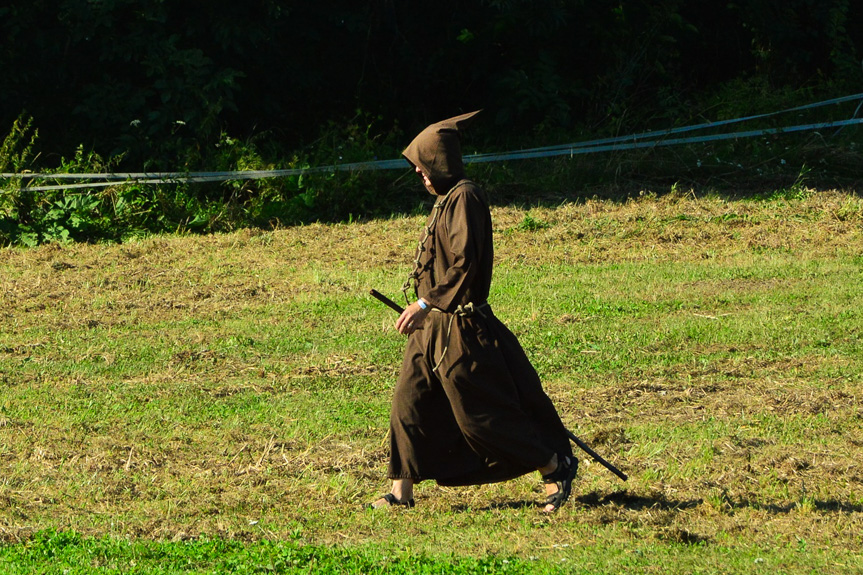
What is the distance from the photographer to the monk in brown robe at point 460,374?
5273mm

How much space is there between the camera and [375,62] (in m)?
18.2

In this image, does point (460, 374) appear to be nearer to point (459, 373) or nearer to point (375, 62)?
point (459, 373)

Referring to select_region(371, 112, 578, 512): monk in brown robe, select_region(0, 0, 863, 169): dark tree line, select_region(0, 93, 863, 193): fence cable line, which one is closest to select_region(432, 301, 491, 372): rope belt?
select_region(371, 112, 578, 512): monk in brown robe

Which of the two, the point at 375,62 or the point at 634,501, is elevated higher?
A: the point at 375,62

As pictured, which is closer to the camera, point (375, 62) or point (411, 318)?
point (411, 318)

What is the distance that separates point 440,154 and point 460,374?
1.04m

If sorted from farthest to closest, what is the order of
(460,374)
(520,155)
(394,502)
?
1. (520,155)
2. (394,502)
3. (460,374)

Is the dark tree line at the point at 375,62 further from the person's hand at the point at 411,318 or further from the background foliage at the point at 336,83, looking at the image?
the person's hand at the point at 411,318

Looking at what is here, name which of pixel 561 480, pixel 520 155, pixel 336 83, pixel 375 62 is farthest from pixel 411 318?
pixel 375 62

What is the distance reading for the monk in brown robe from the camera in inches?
208

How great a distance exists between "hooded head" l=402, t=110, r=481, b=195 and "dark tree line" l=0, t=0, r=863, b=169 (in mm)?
10107

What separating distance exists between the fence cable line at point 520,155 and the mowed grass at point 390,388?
1.49 m

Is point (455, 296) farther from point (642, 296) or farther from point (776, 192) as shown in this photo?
point (776, 192)

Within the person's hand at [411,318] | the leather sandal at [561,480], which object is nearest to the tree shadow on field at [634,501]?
the leather sandal at [561,480]
